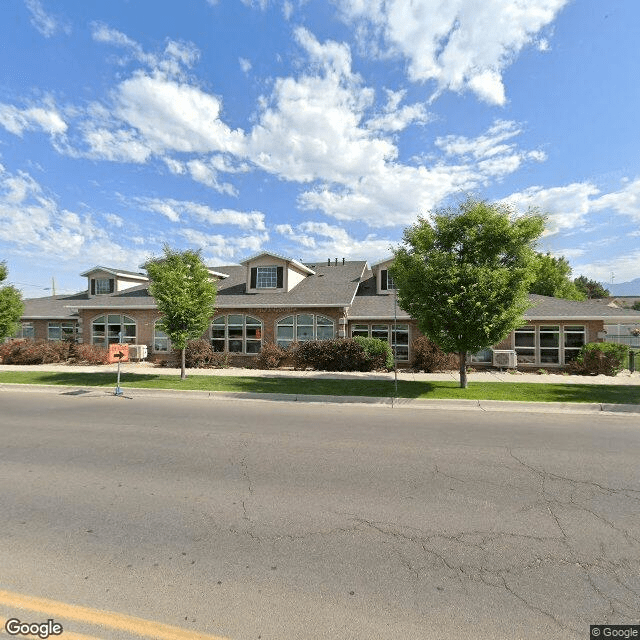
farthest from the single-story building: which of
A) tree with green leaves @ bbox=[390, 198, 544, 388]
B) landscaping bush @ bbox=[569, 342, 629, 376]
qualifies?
tree with green leaves @ bbox=[390, 198, 544, 388]

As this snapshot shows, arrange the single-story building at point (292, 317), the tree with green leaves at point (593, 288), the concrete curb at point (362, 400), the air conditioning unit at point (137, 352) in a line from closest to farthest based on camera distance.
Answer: the concrete curb at point (362, 400), the single-story building at point (292, 317), the air conditioning unit at point (137, 352), the tree with green leaves at point (593, 288)

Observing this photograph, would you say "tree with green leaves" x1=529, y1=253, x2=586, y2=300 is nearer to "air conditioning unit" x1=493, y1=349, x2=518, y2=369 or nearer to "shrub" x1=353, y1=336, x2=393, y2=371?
"air conditioning unit" x1=493, y1=349, x2=518, y2=369

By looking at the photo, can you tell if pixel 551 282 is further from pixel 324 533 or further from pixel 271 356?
pixel 324 533

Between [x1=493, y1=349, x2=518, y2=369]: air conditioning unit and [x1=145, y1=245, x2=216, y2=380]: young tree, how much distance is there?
46.5 ft

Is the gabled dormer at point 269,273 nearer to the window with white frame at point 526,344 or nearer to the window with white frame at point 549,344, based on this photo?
the window with white frame at point 526,344

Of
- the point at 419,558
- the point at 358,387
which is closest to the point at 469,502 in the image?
the point at 419,558

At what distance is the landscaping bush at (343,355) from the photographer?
1811 cm

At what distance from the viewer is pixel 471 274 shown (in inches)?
486

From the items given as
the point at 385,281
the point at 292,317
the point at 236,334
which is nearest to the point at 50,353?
the point at 236,334

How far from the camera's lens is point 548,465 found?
6.00 meters

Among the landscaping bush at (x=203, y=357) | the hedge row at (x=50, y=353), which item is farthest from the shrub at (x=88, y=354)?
the landscaping bush at (x=203, y=357)

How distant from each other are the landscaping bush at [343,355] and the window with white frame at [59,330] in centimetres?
1762

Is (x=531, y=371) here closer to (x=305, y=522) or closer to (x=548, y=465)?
(x=548, y=465)

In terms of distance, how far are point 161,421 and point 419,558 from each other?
7273 mm
